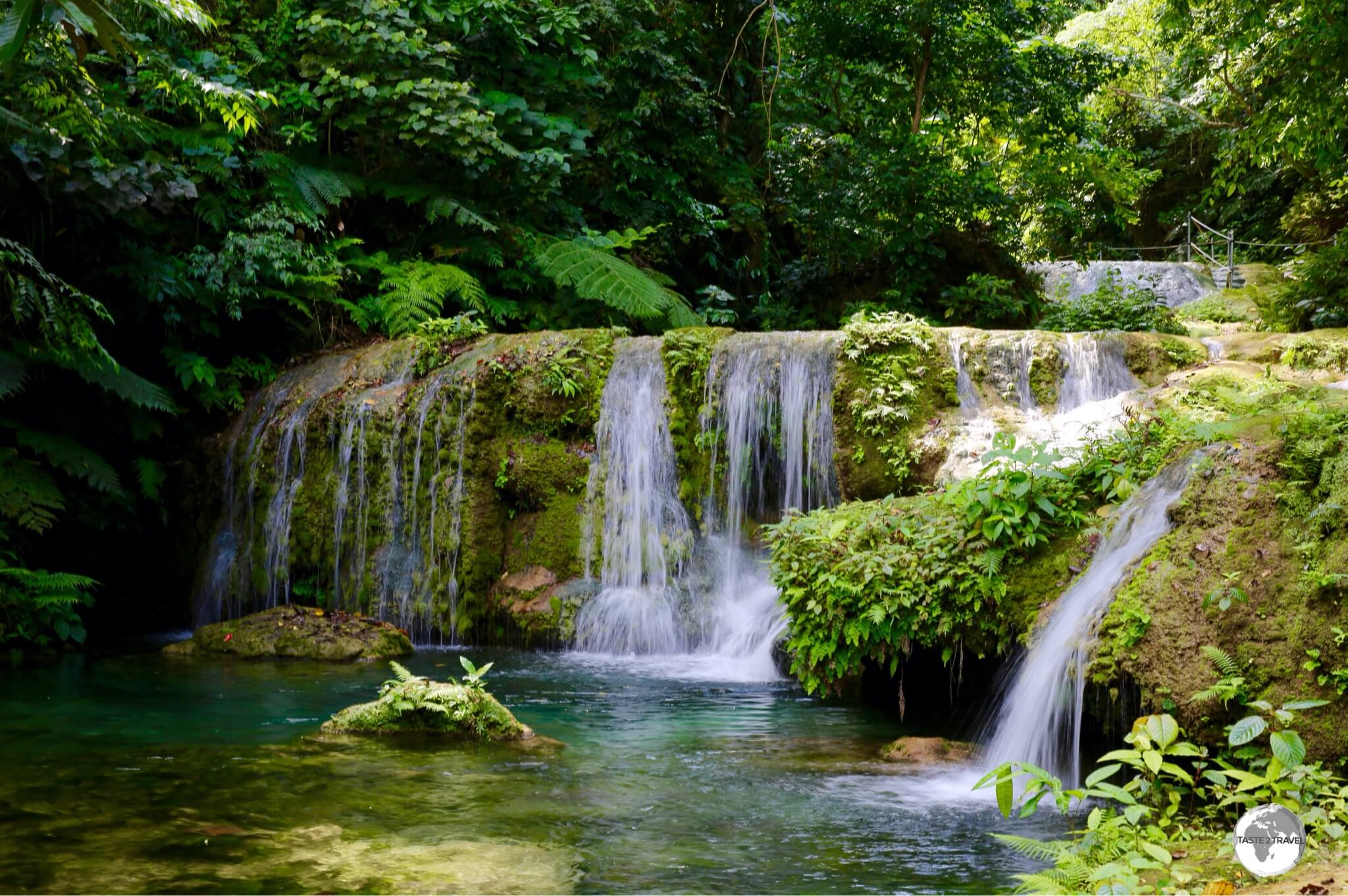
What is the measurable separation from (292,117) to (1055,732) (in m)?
11.6

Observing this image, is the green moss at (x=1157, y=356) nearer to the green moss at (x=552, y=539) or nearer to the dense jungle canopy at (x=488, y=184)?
the dense jungle canopy at (x=488, y=184)

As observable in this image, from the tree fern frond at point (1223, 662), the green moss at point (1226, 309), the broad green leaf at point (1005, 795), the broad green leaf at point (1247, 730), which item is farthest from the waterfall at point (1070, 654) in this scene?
the green moss at point (1226, 309)

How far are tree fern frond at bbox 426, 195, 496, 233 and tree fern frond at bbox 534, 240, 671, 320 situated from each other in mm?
772

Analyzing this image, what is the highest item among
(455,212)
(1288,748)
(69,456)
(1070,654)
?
(455,212)

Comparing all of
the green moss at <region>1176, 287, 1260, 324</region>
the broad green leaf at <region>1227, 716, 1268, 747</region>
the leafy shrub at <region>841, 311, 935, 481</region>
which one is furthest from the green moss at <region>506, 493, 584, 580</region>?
the green moss at <region>1176, 287, 1260, 324</region>

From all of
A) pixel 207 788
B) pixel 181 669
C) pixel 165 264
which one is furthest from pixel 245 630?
pixel 207 788

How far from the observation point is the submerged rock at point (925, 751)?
5.80 meters

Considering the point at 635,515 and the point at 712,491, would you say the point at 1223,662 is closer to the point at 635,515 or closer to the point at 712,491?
the point at 712,491

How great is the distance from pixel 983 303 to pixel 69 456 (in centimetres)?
1044

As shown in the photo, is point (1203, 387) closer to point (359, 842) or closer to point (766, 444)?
point (766, 444)

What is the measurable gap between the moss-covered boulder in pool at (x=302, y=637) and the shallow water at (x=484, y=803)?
4.98ft

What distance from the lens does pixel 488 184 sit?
13.9 m

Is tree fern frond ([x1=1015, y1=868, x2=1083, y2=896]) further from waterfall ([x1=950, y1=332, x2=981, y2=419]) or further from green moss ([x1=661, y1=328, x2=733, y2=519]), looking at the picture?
green moss ([x1=661, y1=328, x2=733, y2=519])

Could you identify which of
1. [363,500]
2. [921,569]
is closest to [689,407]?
[363,500]
